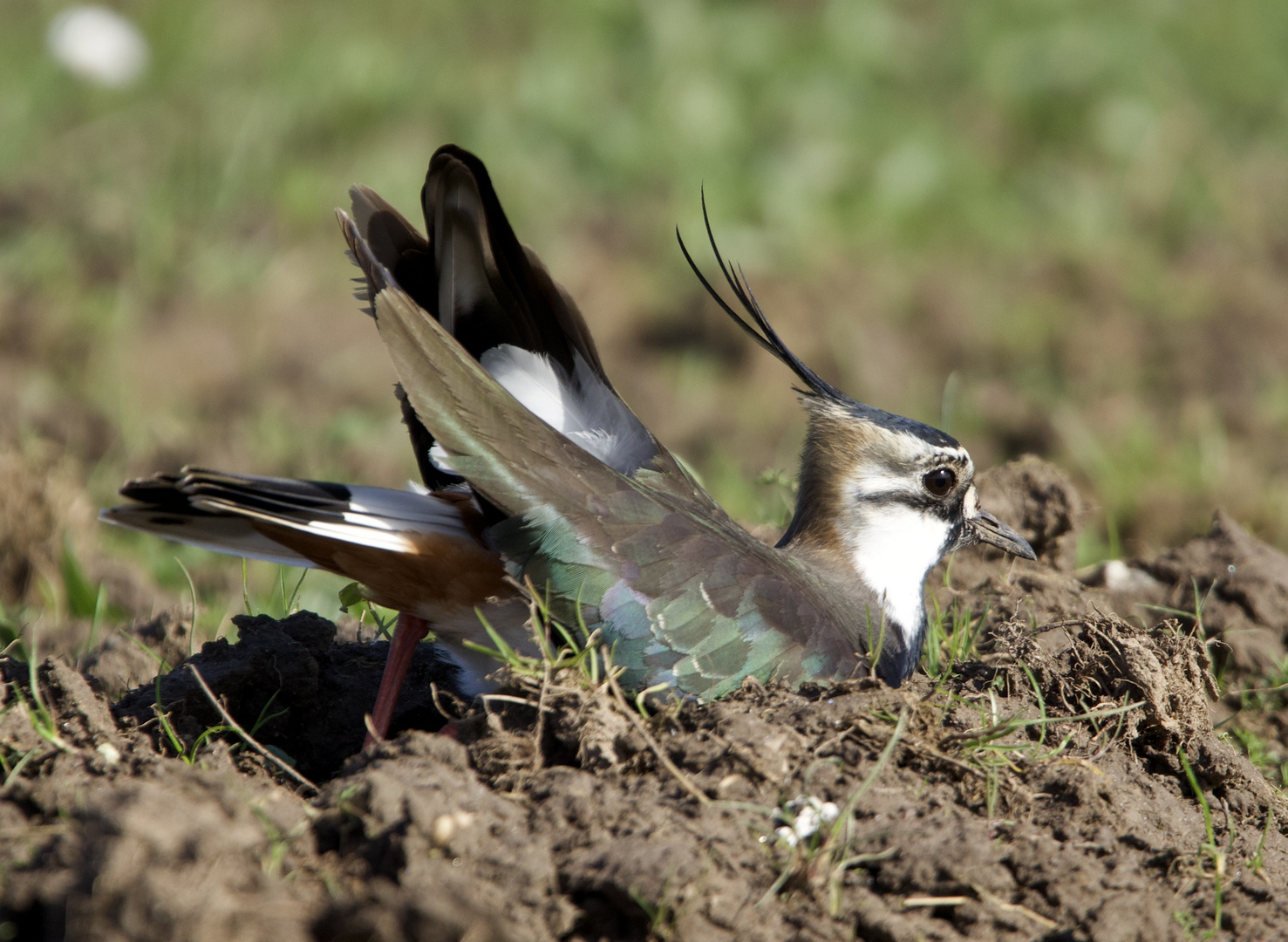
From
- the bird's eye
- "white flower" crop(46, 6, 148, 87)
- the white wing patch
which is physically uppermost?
"white flower" crop(46, 6, 148, 87)

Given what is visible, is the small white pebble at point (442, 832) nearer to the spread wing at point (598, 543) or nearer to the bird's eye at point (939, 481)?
the spread wing at point (598, 543)

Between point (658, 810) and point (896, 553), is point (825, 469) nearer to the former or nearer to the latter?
point (896, 553)

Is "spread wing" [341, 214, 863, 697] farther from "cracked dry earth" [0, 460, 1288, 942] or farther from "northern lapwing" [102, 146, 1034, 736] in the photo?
"cracked dry earth" [0, 460, 1288, 942]

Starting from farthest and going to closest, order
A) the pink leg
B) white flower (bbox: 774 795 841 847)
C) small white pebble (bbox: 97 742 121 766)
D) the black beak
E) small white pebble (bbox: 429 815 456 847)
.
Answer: the black beak < the pink leg < small white pebble (bbox: 97 742 121 766) < white flower (bbox: 774 795 841 847) < small white pebble (bbox: 429 815 456 847)

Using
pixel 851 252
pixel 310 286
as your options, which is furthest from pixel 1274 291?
pixel 310 286

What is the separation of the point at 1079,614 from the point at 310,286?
5.31 m

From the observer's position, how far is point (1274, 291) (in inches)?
306

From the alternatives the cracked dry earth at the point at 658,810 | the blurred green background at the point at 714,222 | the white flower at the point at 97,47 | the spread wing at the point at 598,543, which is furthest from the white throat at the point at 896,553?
the white flower at the point at 97,47

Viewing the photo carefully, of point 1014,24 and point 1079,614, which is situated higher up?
point 1014,24

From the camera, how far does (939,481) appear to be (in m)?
3.84

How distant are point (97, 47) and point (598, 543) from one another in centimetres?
732

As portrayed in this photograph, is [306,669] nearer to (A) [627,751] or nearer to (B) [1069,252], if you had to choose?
(A) [627,751]

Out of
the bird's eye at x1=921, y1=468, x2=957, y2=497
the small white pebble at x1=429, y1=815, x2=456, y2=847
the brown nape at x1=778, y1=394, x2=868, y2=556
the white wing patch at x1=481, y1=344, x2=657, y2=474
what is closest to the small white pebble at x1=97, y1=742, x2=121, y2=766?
the small white pebble at x1=429, y1=815, x2=456, y2=847

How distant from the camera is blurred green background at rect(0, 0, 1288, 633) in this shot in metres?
6.43
